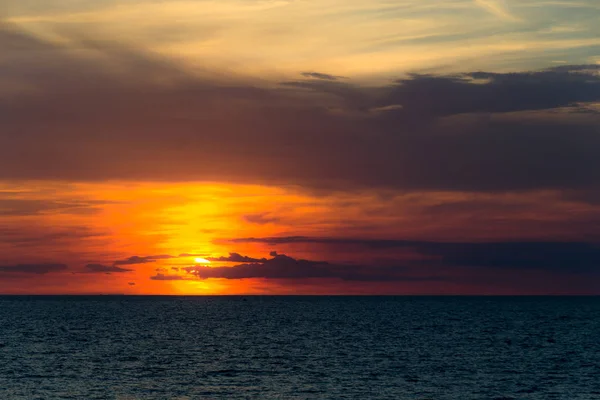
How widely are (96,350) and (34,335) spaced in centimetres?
4272

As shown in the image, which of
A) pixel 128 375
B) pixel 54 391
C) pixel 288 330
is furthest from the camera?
pixel 288 330

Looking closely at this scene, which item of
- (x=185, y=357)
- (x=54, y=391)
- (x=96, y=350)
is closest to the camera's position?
(x=54, y=391)

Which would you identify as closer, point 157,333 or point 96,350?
point 96,350

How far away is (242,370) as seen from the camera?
320 ft

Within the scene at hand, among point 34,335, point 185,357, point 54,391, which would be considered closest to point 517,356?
point 185,357

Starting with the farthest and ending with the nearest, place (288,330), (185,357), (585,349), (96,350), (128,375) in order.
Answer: (288,330), (585,349), (96,350), (185,357), (128,375)

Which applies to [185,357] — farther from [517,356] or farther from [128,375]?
[517,356]

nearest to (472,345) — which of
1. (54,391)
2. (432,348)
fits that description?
(432,348)

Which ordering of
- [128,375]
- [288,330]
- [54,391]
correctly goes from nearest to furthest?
[54,391]
[128,375]
[288,330]

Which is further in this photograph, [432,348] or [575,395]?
[432,348]

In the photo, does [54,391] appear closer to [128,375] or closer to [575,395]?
[128,375]

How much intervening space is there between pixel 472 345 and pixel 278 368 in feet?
177

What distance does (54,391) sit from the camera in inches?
3113

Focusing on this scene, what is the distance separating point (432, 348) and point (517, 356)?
16305 mm
